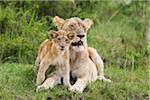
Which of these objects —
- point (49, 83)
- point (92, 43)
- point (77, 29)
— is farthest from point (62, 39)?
point (92, 43)

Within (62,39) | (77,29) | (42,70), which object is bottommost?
(42,70)

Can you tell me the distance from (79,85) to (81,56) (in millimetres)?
474

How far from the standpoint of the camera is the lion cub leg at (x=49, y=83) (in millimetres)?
7898

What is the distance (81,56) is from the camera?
8344 millimetres

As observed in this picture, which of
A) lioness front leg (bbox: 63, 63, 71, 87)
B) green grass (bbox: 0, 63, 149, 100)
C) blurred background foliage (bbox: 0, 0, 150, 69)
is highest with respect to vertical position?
blurred background foliage (bbox: 0, 0, 150, 69)

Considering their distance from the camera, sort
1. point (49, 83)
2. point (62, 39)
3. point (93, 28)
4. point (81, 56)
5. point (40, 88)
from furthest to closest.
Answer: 1. point (93, 28)
2. point (81, 56)
3. point (49, 83)
4. point (40, 88)
5. point (62, 39)

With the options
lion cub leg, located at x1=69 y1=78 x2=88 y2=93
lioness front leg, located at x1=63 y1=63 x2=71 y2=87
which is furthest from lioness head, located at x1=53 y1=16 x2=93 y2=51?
lion cub leg, located at x1=69 y1=78 x2=88 y2=93

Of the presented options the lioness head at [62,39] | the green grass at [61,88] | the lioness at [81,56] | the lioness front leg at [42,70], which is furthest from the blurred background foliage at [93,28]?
the lioness head at [62,39]

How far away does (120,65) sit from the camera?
1066 centimetres

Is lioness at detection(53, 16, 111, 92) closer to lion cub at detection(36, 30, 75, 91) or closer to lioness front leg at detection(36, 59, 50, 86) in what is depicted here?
lion cub at detection(36, 30, 75, 91)

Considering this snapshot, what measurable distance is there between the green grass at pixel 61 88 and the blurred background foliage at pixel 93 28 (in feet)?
3.03

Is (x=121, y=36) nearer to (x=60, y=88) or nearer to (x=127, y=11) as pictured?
(x=127, y=11)

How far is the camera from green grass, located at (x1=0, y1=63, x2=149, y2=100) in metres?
7.80

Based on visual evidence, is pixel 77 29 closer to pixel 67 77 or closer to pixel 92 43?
pixel 67 77
